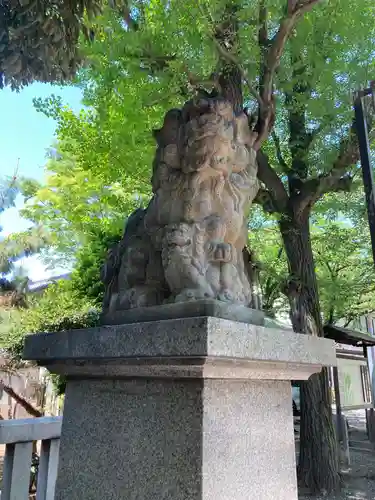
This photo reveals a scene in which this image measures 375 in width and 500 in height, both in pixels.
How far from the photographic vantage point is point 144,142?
22.2 ft

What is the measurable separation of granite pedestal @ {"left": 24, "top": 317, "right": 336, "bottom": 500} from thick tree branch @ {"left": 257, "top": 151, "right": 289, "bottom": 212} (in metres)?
5.48

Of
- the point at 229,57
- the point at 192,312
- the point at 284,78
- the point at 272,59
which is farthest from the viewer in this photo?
the point at 284,78

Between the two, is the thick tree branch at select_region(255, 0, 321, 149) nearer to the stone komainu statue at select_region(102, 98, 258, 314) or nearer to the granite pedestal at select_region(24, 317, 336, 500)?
the stone komainu statue at select_region(102, 98, 258, 314)

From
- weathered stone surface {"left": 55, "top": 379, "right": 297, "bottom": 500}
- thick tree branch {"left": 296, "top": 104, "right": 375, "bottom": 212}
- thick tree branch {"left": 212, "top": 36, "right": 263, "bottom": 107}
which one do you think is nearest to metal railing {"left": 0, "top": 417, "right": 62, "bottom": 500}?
weathered stone surface {"left": 55, "top": 379, "right": 297, "bottom": 500}

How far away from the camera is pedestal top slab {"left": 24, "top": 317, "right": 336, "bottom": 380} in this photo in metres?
1.57

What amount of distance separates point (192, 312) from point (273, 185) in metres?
Answer: 5.93

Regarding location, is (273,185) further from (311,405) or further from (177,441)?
(177,441)

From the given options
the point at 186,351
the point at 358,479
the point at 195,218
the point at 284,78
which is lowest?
the point at 358,479

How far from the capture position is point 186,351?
1557 millimetres

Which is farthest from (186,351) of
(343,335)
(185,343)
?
(343,335)

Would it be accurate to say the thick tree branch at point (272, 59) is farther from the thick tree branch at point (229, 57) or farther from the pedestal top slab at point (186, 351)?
the pedestal top slab at point (186, 351)

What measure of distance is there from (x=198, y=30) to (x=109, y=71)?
5.01 ft

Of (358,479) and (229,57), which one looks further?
(358,479)

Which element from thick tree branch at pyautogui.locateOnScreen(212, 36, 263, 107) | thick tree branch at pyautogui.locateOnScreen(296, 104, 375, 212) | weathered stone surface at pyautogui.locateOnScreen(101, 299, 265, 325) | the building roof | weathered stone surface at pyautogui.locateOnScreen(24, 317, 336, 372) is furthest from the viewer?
the building roof
